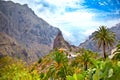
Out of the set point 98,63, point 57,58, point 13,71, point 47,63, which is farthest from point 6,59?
point 98,63

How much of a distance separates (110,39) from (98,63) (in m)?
69.2

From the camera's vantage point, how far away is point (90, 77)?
1605 centimetres

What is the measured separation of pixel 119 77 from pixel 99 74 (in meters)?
0.90

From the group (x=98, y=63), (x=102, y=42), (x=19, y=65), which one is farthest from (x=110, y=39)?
(x=98, y=63)

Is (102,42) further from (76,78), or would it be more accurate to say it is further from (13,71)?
(76,78)

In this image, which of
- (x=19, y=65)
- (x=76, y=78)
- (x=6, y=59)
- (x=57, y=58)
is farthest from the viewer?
(x=6, y=59)

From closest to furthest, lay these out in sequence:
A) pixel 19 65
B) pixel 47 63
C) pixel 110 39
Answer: pixel 19 65 < pixel 110 39 < pixel 47 63

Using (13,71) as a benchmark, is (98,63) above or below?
above

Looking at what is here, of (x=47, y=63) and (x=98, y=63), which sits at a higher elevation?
(x=98, y=63)

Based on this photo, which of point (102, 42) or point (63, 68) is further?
point (102, 42)

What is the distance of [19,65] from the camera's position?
75875 mm

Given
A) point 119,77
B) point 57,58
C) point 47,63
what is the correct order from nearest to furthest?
point 119,77 → point 57,58 → point 47,63

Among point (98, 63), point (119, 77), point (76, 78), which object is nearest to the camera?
point (119, 77)

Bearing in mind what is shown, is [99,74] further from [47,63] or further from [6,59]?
[47,63]
